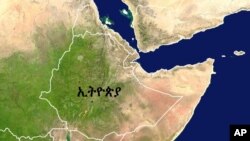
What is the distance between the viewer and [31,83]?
4793 millimetres

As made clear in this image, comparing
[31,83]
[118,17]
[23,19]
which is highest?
[23,19]

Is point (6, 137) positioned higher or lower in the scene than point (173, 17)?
lower

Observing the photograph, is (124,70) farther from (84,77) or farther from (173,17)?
(173,17)

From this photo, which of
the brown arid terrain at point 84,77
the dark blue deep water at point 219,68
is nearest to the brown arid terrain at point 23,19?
the brown arid terrain at point 84,77

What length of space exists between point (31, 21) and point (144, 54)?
4.51ft

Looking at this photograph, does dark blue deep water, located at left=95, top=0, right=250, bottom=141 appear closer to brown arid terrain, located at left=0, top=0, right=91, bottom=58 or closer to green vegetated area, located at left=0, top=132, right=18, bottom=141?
brown arid terrain, located at left=0, top=0, right=91, bottom=58

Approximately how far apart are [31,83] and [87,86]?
0.65 meters

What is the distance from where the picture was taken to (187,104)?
191 inches

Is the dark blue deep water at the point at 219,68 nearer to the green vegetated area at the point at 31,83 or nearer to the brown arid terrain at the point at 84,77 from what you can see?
the brown arid terrain at the point at 84,77

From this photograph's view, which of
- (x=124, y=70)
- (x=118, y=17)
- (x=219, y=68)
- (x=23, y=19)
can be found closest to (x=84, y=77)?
(x=124, y=70)

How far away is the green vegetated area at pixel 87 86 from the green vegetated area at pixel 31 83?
124mm

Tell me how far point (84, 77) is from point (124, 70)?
474 mm

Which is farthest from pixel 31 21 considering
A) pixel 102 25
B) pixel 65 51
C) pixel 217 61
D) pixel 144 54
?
pixel 217 61

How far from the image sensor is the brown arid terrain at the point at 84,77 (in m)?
4.80
